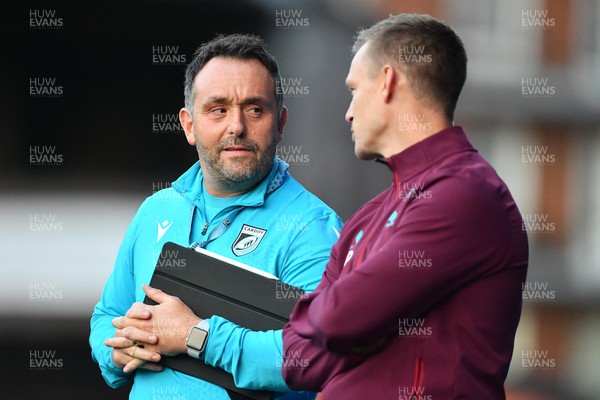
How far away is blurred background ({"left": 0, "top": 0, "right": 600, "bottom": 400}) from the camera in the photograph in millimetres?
4418

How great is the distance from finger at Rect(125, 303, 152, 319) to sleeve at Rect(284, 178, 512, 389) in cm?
62

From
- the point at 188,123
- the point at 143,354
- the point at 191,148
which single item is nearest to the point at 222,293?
the point at 143,354

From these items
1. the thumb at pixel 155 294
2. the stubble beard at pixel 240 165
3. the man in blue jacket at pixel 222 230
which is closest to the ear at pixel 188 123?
the man in blue jacket at pixel 222 230

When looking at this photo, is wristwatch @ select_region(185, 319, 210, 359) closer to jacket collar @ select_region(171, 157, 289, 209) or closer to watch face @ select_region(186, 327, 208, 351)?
watch face @ select_region(186, 327, 208, 351)

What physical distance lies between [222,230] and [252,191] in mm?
134

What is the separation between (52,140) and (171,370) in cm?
263

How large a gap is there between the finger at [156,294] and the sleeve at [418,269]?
1.99 ft

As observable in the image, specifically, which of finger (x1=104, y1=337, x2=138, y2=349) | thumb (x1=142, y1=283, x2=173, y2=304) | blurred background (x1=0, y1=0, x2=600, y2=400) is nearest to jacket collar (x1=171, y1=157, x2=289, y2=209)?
thumb (x1=142, y1=283, x2=173, y2=304)

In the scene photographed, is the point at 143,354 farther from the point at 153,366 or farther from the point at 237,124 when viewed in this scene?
the point at 237,124

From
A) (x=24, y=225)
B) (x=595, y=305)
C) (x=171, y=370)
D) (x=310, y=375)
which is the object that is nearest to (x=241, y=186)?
(x=171, y=370)

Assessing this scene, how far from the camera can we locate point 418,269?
1.60 m

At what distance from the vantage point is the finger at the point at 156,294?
2.16m

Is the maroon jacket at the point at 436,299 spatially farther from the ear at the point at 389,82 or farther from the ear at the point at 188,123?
the ear at the point at 188,123

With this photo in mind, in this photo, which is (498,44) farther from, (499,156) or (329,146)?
(329,146)
